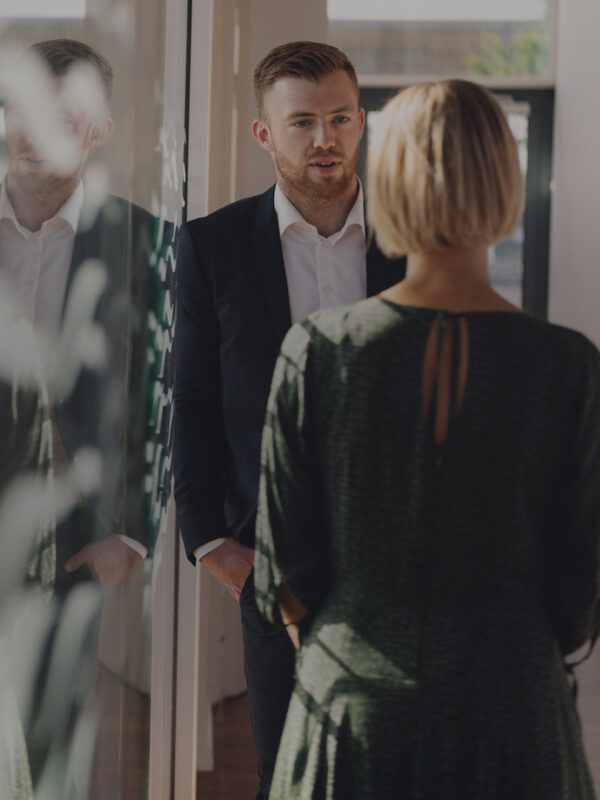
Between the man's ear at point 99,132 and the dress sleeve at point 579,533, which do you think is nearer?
the dress sleeve at point 579,533

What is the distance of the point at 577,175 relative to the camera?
16.0 feet

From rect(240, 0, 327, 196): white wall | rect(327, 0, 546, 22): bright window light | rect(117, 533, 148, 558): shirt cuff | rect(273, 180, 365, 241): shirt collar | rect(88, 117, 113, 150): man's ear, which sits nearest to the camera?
rect(88, 117, 113, 150): man's ear

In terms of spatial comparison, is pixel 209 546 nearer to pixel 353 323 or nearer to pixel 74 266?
pixel 74 266

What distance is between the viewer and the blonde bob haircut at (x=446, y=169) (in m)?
1.12

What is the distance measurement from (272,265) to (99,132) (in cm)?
48

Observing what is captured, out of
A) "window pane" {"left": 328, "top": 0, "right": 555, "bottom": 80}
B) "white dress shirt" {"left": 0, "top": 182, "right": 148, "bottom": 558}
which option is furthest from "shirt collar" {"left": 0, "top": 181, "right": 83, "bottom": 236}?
"window pane" {"left": 328, "top": 0, "right": 555, "bottom": 80}

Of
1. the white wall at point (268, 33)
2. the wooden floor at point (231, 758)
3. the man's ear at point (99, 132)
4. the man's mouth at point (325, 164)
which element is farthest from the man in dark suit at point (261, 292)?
the white wall at point (268, 33)

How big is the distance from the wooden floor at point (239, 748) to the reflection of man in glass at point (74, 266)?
1267 millimetres

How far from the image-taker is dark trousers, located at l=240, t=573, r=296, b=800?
1859 mm

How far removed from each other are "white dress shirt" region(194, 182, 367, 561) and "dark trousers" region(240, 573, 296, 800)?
151 mm

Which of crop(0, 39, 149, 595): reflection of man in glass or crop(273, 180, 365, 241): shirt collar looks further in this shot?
crop(273, 180, 365, 241): shirt collar

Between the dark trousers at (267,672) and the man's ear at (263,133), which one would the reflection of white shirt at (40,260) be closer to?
the man's ear at (263,133)

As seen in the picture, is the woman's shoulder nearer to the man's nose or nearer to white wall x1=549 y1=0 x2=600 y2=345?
the man's nose

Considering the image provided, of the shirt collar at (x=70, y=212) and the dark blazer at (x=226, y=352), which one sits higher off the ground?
the shirt collar at (x=70, y=212)
